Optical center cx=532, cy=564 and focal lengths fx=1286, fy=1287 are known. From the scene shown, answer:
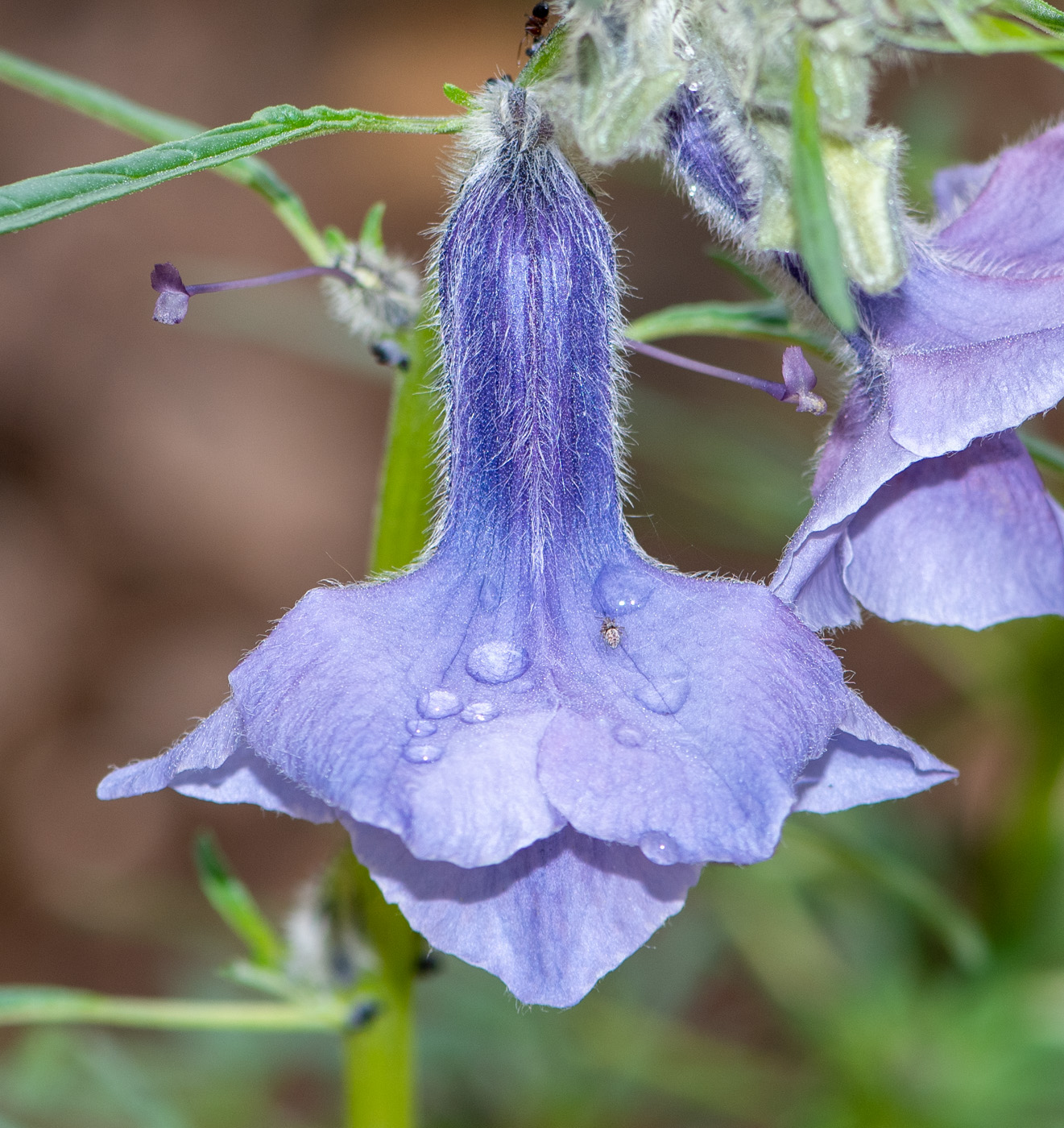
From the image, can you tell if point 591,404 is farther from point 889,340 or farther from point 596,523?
point 889,340

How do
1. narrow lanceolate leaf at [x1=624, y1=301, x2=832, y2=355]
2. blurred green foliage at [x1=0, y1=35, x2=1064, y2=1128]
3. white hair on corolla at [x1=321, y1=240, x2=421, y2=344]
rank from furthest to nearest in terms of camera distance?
blurred green foliage at [x1=0, y1=35, x2=1064, y2=1128] → narrow lanceolate leaf at [x1=624, y1=301, x2=832, y2=355] → white hair on corolla at [x1=321, y1=240, x2=421, y2=344]

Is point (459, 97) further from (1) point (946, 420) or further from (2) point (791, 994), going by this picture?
(2) point (791, 994)

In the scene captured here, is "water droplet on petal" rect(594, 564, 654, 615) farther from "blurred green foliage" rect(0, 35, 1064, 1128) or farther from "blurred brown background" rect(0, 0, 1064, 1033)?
"blurred brown background" rect(0, 0, 1064, 1033)

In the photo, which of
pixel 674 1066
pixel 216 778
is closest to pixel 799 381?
pixel 216 778

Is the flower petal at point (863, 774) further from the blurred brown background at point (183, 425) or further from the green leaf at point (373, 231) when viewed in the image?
the blurred brown background at point (183, 425)

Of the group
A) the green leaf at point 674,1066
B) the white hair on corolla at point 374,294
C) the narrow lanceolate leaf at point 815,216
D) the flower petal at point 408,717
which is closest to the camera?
the narrow lanceolate leaf at point 815,216

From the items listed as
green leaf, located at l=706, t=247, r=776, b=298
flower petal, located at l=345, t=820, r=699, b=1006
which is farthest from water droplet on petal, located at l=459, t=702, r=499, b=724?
green leaf, located at l=706, t=247, r=776, b=298

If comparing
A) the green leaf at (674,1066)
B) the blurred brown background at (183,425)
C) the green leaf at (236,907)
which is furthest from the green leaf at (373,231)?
the blurred brown background at (183,425)
